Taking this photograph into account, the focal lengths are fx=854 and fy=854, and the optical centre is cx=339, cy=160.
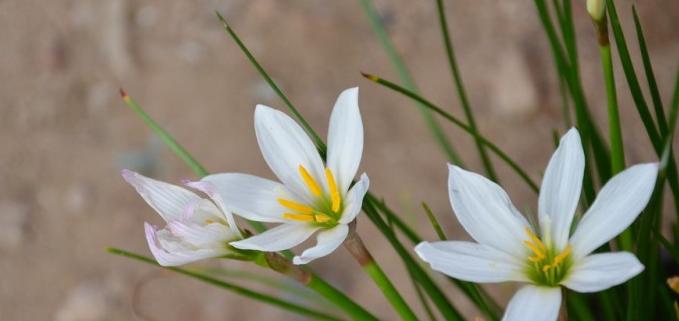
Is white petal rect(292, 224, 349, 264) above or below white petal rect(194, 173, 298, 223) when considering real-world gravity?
below

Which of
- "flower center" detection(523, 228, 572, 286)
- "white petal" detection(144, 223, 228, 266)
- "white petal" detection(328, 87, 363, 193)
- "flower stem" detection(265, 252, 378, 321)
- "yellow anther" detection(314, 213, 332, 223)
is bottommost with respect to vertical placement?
"flower center" detection(523, 228, 572, 286)

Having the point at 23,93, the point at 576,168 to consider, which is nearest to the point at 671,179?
the point at 576,168

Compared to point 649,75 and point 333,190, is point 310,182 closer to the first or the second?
point 333,190

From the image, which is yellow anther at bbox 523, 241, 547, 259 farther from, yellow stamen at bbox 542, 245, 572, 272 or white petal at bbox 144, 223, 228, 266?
white petal at bbox 144, 223, 228, 266

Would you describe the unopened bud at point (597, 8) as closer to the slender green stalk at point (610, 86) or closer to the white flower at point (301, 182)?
the slender green stalk at point (610, 86)

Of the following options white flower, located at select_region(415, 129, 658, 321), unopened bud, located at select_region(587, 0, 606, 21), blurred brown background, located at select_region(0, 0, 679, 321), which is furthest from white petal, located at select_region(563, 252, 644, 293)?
blurred brown background, located at select_region(0, 0, 679, 321)

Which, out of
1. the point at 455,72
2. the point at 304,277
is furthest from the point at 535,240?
the point at 455,72
